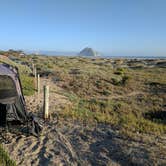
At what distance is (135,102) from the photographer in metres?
16.7

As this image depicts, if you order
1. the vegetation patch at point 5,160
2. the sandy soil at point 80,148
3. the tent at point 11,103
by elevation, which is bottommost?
the sandy soil at point 80,148

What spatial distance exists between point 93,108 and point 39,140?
5.11 meters

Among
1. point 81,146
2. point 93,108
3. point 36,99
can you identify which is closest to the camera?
point 81,146

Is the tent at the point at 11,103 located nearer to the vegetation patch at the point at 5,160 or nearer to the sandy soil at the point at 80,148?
the sandy soil at the point at 80,148

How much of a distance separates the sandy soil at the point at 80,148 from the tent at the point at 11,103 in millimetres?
484

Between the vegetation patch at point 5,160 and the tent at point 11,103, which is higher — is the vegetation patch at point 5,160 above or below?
below

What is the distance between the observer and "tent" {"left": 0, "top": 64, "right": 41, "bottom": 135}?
24.7 feet

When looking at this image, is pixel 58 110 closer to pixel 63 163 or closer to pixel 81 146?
pixel 81 146

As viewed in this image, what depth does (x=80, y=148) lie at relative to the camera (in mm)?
6844

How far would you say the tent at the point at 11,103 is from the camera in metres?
7.52

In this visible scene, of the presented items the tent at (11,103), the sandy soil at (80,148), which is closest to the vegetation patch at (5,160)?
the sandy soil at (80,148)

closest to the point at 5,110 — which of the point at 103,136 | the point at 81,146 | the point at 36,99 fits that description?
the point at 81,146

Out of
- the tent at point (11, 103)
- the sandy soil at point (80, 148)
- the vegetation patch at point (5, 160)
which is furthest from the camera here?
the tent at point (11, 103)

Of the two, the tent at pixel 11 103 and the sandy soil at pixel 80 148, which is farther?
the tent at pixel 11 103
